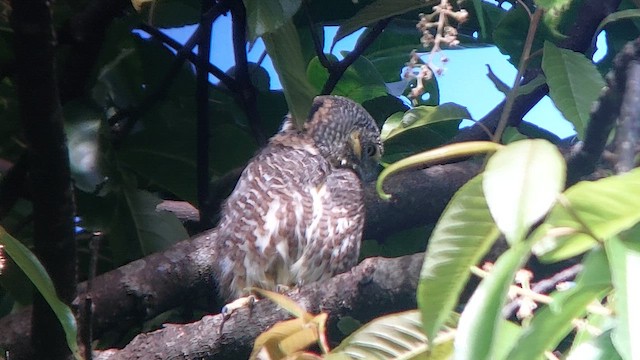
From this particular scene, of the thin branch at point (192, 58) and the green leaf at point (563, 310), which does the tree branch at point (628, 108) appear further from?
the thin branch at point (192, 58)

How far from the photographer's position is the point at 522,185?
63cm

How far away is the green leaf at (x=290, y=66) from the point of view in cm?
158

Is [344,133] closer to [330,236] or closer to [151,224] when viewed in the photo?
[330,236]

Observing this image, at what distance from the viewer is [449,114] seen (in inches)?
58.7

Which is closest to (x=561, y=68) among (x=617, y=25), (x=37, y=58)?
(x=617, y=25)

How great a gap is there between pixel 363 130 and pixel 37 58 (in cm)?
115

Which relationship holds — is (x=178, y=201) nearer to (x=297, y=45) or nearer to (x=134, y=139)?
(x=134, y=139)

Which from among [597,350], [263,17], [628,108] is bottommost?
[597,350]

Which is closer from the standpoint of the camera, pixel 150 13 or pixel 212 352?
pixel 212 352

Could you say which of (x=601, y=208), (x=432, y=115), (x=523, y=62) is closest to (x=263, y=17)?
(x=432, y=115)

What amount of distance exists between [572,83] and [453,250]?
2.65 ft

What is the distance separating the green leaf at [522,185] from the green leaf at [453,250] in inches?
2.1

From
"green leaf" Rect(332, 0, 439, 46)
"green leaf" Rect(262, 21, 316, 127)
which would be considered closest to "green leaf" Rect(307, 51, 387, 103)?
"green leaf" Rect(332, 0, 439, 46)

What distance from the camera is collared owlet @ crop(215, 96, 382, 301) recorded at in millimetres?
1780
